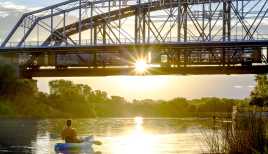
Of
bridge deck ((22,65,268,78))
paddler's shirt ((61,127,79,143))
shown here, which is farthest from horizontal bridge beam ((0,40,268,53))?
paddler's shirt ((61,127,79,143))

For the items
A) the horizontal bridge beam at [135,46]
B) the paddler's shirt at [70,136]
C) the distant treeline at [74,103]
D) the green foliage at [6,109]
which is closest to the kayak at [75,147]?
the paddler's shirt at [70,136]

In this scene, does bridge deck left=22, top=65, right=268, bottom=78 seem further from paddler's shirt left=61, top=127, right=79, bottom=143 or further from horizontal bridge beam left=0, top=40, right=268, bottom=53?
paddler's shirt left=61, top=127, right=79, bottom=143

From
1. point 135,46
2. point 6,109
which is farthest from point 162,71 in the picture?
point 6,109

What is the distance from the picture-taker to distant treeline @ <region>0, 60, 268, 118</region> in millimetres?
105562

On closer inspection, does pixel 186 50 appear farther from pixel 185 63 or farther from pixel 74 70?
pixel 74 70

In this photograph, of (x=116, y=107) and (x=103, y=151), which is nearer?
(x=103, y=151)

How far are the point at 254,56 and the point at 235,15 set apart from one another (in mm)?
5735

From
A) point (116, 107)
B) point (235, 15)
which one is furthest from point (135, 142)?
point (116, 107)

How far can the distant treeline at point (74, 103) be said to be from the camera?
106 metres

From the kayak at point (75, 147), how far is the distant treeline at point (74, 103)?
68.9 ft

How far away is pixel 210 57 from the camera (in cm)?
9750

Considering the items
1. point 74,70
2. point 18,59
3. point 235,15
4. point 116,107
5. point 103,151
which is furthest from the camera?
point 116,107

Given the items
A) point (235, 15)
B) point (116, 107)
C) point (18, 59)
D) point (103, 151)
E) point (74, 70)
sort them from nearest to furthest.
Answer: point (103, 151) → point (235, 15) → point (74, 70) → point (18, 59) → point (116, 107)

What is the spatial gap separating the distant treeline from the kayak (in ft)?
68.9
